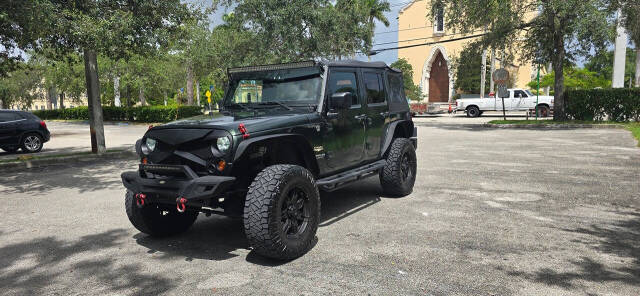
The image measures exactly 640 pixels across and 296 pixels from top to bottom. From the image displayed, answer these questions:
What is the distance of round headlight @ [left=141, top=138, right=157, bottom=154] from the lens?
15.0 feet

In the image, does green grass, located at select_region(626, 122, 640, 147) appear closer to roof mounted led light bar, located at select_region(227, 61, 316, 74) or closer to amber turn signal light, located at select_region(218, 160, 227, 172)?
roof mounted led light bar, located at select_region(227, 61, 316, 74)

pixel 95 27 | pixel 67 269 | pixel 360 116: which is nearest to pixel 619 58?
pixel 360 116

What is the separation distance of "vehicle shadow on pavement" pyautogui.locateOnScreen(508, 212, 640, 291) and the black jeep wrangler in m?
2.10

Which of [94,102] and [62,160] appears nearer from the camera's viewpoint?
[62,160]

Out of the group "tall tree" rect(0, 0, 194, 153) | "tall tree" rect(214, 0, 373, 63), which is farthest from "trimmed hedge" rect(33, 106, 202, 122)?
"tall tree" rect(0, 0, 194, 153)

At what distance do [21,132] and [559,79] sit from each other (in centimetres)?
2163

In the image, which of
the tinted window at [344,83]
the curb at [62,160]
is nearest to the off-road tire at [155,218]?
the tinted window at [344,83]

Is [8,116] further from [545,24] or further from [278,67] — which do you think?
[545,24]

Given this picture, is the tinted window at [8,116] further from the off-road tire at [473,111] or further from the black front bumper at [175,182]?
the off-road tire at [473,111]

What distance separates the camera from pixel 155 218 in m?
4.83

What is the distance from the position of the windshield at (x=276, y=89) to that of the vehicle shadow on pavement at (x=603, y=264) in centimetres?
289

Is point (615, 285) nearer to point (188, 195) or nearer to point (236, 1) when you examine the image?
point (188, 195)

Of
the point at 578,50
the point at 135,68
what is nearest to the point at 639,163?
the point at 578,50

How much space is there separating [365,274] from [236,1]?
2360 centimetres
